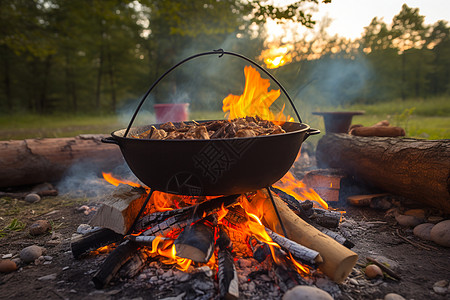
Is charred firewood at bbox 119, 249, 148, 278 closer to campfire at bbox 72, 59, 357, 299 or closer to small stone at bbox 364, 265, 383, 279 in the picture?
campfire at bbox 72, 59, 357, 299

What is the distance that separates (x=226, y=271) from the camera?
65.9 inches

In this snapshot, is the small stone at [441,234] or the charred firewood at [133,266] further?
the small stone at [441,234]

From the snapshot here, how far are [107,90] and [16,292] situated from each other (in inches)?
929

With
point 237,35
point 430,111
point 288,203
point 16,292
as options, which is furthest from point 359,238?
point 237,35

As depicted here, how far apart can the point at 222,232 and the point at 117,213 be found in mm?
Result: 819

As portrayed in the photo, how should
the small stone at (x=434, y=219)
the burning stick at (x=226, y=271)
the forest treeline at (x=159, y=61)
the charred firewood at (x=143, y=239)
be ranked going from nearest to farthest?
the burning stick at (x=226, y=271) < the charred firewood at (x=143, y=239) < the small stone at (x=434, y=219) < the forest treeline at (x=159, y=61)

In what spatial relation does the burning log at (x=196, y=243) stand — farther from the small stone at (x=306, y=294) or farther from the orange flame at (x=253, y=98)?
the orange flame at (x=253, y=98)

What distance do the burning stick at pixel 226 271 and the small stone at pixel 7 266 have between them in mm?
1478

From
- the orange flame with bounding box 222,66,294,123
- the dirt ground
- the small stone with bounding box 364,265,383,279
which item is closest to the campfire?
the dirt ground

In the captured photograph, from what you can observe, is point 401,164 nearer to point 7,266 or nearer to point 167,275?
point 167,275

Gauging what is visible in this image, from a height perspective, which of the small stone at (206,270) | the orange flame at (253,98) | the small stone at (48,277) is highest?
the orange flame at (253,98)

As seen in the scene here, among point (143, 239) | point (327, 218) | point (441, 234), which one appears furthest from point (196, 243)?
point (441, 234)

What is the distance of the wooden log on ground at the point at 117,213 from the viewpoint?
208 cm

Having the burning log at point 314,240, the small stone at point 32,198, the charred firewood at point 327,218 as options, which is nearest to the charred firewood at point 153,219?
the burning log at point 314,240
